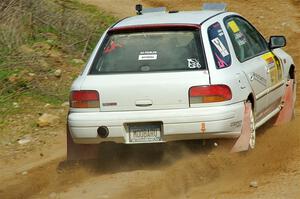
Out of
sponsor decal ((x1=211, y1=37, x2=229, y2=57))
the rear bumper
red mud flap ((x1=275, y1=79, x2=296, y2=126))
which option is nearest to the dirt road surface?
red mud flap ((x1=275, y1=79, x2=296, y2=126))

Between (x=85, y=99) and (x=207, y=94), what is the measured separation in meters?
1.21

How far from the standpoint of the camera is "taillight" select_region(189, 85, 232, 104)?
704 cm

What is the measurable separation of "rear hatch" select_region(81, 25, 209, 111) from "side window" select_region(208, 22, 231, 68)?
0.49ft

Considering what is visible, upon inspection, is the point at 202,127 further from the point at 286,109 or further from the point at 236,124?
the point at 286,109

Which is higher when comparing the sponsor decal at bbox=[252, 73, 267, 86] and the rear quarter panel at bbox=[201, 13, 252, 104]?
the rear quarter panel at bbox=[201, 13, 252, 104]

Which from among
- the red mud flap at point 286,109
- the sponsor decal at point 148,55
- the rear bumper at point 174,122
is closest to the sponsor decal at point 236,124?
the rear bumper at point 174,122

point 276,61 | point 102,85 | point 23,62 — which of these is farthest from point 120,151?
point 23,62

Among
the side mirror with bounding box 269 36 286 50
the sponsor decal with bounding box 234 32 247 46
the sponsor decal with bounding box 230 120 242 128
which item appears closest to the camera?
the sponsor decal with bounding box 230 120 242 128

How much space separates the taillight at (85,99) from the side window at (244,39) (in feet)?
5.21

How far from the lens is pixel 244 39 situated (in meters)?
8.33

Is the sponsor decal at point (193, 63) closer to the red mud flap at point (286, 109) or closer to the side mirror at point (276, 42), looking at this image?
the side mirror at point (276, 42)

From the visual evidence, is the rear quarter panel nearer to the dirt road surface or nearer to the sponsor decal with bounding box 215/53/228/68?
the sponsor decal with bounding box 215/53/228/68

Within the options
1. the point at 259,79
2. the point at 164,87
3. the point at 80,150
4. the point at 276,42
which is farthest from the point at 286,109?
the point at 80,150

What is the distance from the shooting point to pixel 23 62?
474 inches
